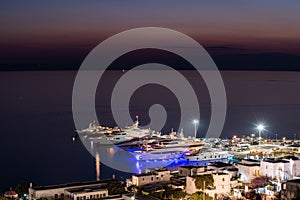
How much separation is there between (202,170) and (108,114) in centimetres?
1528

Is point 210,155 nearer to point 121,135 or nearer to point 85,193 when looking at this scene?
point 121,135

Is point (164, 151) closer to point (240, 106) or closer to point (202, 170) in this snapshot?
point (202, 170)

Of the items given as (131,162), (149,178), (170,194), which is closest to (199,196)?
(170,194)

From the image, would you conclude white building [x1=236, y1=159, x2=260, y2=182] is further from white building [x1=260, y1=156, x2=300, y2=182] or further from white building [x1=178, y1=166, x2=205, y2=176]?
white building [x1=178, y1=166, x2=205, y2=176]

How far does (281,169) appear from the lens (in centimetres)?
918

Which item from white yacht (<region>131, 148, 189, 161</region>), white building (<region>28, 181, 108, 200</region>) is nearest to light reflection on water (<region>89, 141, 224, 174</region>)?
white yacht (<region>131, 148, 189, 161</region>)

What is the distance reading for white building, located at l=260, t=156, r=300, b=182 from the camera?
9164 millimetres

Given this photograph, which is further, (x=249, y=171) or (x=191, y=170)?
(x=249, y=171)

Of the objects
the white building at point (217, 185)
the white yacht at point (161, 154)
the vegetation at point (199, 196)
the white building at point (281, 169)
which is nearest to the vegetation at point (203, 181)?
the white building at point (217, 185)

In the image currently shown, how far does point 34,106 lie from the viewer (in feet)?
87.5

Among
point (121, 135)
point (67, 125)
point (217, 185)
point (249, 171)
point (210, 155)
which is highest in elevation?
point (67, 125)

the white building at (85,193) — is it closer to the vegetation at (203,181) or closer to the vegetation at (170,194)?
the vegetation at (170,194)

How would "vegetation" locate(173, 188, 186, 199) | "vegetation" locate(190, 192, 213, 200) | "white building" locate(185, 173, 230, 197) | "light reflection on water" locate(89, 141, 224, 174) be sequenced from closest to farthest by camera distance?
"vegetation" locate(190, 192, 213, 200)
"vegetation" locate(173, 188, 186, 199)
"white building" locate(185, 173, 230, 197)
"light reflection on water" locate(89, 141, 224, 174)

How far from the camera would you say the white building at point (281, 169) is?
9.16m
